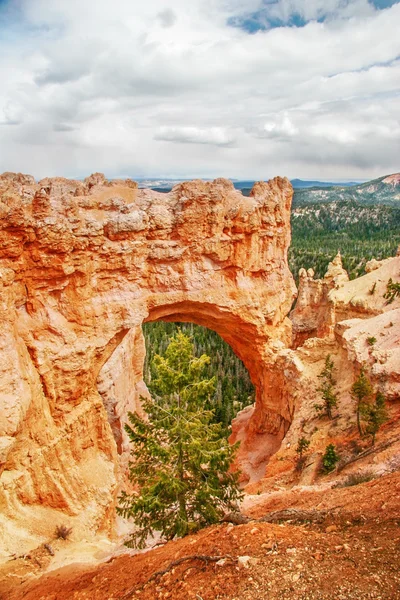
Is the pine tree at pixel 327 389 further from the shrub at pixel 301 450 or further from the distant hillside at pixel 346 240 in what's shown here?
the distant hillside at pixel 346 240

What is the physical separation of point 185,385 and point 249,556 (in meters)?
4.45

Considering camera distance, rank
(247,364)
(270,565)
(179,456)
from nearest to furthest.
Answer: (270,565) < (179,456) < (247,364)

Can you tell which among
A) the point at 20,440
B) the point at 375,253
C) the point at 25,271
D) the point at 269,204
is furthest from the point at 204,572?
the point at 375,253

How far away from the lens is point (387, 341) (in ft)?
69.5

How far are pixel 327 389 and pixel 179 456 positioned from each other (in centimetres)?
1311

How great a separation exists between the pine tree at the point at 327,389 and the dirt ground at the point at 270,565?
9382mm

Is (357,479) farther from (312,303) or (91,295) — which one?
(312,303)

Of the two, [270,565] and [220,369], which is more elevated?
[270,565]

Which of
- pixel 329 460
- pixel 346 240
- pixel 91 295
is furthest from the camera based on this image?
pixel 346 240

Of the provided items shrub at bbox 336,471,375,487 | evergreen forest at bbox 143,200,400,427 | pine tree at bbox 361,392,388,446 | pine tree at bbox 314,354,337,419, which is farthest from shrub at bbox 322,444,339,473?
evergreen forest at bbox 143,200,400,427

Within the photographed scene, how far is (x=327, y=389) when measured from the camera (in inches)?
861

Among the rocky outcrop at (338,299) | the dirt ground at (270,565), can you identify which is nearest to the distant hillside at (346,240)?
the rocky outcrop at (338,299)

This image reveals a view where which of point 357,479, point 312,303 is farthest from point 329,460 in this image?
point 312,303

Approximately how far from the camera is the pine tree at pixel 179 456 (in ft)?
35.1
